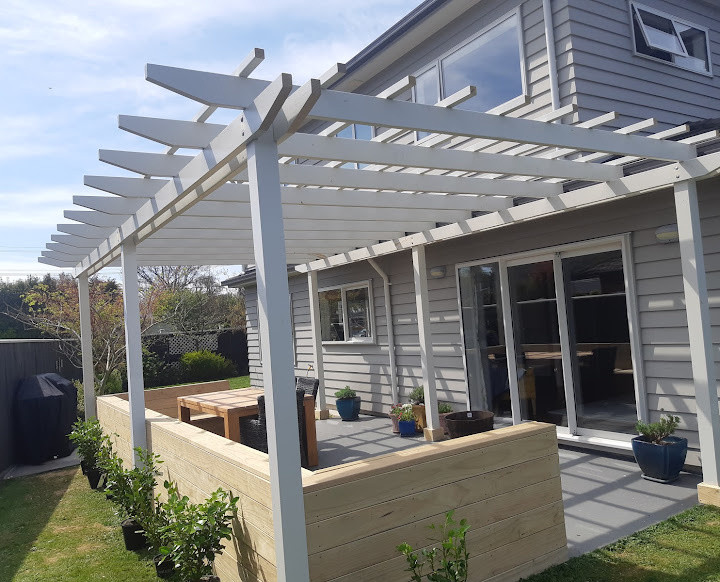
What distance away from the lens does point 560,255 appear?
600cm

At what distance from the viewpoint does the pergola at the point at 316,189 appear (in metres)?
2.52

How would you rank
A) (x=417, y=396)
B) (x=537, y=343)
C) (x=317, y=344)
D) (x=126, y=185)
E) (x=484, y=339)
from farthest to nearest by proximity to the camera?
(x=317, y=344) < (x=417, y=396) < (x=484, y=339) < (x=537, y=343) < (x=126, y=185)

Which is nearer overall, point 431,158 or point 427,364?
point 431,158

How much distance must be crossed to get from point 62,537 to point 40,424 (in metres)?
3.31

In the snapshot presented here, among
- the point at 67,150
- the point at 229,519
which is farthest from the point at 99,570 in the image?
the point at 67,150

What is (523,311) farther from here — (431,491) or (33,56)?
(33,56)

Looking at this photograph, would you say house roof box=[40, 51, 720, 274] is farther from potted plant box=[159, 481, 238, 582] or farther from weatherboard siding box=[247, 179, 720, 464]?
potted plant box=[159, 481, 238, 582]

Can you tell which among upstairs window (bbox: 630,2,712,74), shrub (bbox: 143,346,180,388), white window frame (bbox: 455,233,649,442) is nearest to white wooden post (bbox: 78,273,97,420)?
white window frame (bbox: 455,233,649,442)

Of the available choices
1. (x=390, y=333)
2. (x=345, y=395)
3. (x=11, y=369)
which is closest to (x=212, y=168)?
(x=390, y=333)

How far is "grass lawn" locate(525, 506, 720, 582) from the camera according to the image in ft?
10.5

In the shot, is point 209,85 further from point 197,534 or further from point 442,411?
point 442,411

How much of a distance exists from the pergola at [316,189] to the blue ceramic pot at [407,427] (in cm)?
44

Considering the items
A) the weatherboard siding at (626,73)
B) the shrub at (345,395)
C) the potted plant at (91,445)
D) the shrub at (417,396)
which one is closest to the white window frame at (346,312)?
the shrub at (345,395)

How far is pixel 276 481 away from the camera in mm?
2461
